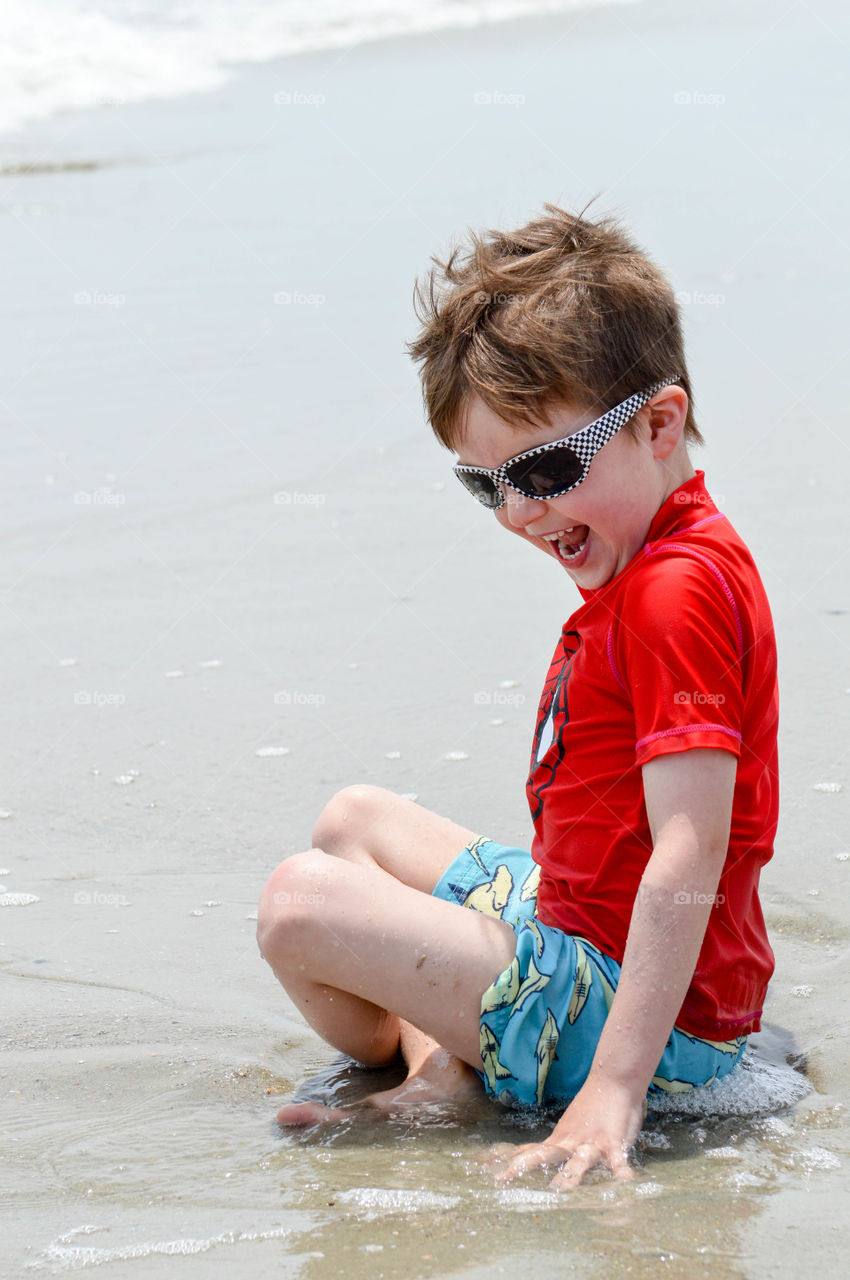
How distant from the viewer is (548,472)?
2105mm

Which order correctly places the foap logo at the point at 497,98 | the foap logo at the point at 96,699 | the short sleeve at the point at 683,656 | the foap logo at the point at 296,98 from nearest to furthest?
the short sleeve at the point at 683,656 < the foap logo at the point at 96,699 < the foap logo at the point at 497,98 < the foap logo at the point at 296,98

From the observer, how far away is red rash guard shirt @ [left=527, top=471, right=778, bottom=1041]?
1.95 m

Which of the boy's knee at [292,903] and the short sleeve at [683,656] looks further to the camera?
the boy's knee at [292,903]

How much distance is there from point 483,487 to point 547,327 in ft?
0.92

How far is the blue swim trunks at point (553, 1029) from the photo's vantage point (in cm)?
208

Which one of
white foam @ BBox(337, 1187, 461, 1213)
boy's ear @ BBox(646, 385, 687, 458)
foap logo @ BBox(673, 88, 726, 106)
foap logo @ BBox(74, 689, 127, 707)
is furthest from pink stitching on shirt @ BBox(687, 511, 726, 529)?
foap logo @ BBox(673, 88, 726, 106)

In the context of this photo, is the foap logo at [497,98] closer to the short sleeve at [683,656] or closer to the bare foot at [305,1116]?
the short sleeve at [683,656]

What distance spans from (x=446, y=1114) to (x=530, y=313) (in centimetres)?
126

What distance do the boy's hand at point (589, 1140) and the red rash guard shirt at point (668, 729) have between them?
229 mm

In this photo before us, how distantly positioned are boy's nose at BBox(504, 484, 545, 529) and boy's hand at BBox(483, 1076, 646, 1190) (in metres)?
0.86

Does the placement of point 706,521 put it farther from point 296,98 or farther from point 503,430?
point 296,98

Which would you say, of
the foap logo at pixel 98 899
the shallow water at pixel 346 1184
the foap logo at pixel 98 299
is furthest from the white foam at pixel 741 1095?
the foap logo at pixel 98 299

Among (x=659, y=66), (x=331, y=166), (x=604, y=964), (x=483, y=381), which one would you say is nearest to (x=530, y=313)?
(x=483, y=381)

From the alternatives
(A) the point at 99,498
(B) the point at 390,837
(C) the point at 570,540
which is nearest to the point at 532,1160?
(B) the point at 390,837
